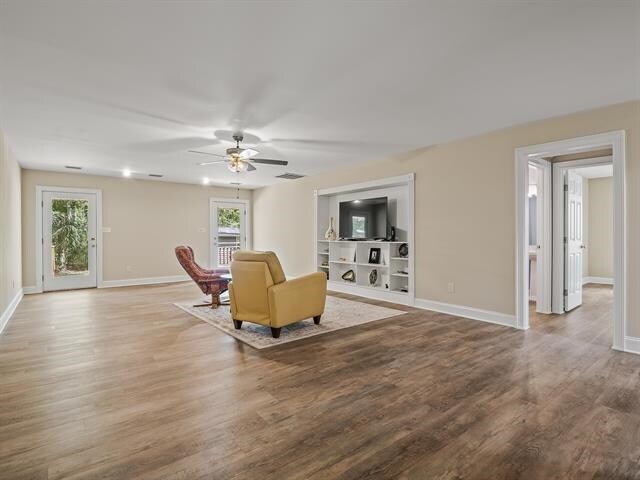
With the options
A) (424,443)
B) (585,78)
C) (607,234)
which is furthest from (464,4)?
(607,234)

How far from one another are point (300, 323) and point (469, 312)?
2.29 metres

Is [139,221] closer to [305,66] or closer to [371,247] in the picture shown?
[371,247]

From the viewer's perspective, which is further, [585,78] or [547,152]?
[547,152]

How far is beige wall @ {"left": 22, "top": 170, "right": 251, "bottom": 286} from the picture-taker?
6637mm

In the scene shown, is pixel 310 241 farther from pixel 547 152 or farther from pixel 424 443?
pixel 424 443

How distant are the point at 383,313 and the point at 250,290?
204 centimetres

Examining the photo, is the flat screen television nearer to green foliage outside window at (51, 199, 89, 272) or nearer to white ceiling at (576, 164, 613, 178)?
white ceiling at (576, 164, 613, 178)

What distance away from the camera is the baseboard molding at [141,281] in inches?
292

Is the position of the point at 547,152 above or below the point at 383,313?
above

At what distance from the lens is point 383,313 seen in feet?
15.9

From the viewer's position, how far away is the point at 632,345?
3.24 m

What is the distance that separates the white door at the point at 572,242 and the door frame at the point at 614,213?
125 centimetres

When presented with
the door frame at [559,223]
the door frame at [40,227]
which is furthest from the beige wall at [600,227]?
the door frame at [40,227]

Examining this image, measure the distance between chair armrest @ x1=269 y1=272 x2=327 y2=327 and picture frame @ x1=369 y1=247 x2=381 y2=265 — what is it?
2334 mm
